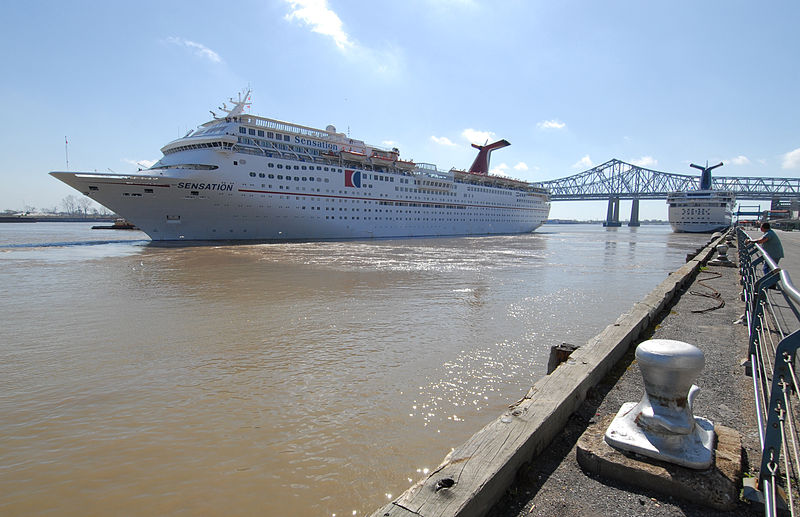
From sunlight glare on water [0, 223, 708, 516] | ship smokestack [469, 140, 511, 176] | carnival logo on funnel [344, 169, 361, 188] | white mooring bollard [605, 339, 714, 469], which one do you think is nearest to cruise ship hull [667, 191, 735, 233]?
ship smokestack [469, 140, 511, 176]

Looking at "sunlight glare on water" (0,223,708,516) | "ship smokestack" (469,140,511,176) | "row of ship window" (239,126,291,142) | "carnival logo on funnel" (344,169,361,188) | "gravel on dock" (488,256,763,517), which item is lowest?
"sunlight glare on water" (0,223,708,516)

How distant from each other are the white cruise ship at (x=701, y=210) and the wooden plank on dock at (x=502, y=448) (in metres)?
88.9

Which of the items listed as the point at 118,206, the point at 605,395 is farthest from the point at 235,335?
the point at 118,206

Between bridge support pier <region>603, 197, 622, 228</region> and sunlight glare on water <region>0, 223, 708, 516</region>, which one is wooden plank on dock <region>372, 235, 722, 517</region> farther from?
bridge support pier <region>603, 197, 622, 228</region>

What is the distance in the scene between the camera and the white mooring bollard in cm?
229

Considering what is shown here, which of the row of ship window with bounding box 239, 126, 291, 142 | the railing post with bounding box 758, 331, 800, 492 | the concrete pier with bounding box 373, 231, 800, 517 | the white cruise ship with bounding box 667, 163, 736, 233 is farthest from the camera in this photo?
the white cruise ship with bounding box 667, 163, 736, 233

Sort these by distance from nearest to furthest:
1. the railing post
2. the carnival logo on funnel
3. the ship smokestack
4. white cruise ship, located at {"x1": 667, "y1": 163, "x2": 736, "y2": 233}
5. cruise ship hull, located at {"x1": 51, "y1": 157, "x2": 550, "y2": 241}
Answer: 1. the railing post
2. cruise ship hull, located at {"x1": 51, "y1": 157, "x2": 550, "y2": 241}
3. the carnival logo on funnel
4. the ship smokestack
5. white cruise ship, located at {"x1": 667, "y1": 163, "x2": 736, "y2": 233}

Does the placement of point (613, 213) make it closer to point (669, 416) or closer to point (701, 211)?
point (701, 211)

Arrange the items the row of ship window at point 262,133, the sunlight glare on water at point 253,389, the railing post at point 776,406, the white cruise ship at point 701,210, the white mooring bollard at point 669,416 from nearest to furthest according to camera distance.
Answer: the railing post at point 776,406
the white mooring bollard at point 669,416
the sunlight glare on water at point 253,389
the row of ship window at point 262,133
the white cruise ship at point 701,210

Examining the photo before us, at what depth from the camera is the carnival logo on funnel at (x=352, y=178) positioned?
38.6m

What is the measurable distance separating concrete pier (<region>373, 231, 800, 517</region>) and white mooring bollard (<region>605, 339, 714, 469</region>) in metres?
0.13

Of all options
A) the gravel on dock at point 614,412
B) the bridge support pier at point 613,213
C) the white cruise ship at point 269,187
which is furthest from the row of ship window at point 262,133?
the bridge support pier at point 613,213

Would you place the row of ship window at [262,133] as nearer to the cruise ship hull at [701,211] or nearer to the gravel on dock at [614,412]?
the gravel on dock at [614,412]

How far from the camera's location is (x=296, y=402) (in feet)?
14.6
